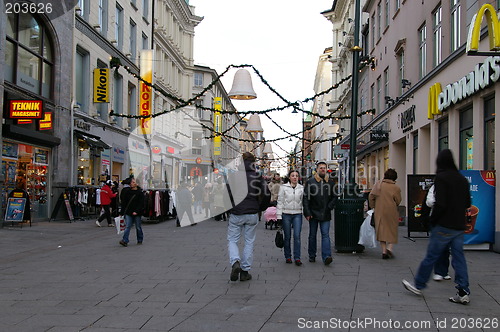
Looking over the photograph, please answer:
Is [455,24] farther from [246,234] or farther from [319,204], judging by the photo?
[246,234]

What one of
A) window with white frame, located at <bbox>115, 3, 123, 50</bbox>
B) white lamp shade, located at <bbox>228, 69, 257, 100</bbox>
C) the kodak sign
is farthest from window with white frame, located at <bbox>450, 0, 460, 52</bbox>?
window with white frame, located at <bbox>115, 3, 123, 50</bbox>

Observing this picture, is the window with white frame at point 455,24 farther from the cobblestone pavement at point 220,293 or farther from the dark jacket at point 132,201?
the dark jacket at point 132,201

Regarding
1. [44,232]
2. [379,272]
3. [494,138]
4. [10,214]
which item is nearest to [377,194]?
[379,272]

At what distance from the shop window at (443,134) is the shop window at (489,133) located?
10.3 feet

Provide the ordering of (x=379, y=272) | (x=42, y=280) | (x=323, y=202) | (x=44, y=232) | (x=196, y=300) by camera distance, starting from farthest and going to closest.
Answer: (x=44, y=232) → (x=323, y=202) → (x=379, y=272) → (x=42, y=280) → (x=196, y=300)

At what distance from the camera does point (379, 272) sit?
800 cm

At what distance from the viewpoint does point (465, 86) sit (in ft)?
40.1

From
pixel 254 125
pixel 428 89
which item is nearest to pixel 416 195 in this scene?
pixel 428 89

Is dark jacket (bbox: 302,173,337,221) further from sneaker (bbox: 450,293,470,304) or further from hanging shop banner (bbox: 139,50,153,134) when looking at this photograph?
hanging shop banner (bbox: 139,50,153,134)

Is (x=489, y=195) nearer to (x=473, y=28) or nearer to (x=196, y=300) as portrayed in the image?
(x=473, y=28)

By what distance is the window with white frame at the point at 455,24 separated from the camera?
540 inches

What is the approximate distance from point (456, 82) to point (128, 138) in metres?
20.5

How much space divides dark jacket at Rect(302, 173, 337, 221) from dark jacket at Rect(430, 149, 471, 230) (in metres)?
3.07

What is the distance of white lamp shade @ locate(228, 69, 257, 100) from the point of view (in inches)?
566
